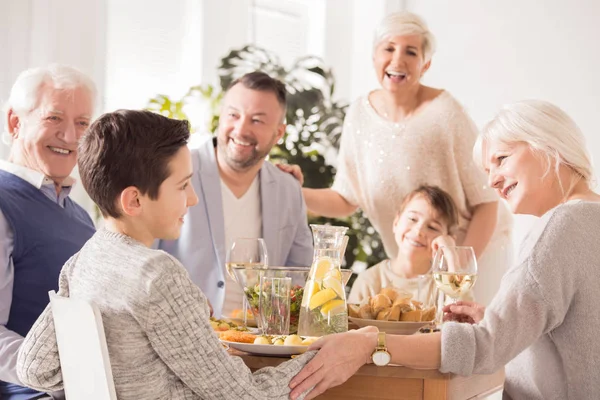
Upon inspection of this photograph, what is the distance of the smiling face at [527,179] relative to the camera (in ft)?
6.36

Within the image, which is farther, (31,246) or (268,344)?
(31,246)

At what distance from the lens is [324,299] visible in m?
1.86

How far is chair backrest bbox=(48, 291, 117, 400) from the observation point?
1.42 m

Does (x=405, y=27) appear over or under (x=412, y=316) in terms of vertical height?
over

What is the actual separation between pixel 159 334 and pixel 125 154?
0.36m

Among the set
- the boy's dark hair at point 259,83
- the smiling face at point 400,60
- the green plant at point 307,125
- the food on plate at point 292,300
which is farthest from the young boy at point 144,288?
Result: the green plant at point 307,125

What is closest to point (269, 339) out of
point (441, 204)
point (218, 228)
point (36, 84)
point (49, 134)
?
point (49, 134)

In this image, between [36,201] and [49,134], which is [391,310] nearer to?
[36,201]

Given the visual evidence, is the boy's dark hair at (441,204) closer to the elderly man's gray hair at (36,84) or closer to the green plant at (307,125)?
the elderly man's gray hair at (36,84)

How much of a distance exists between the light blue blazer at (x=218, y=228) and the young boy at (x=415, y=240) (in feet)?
0.91

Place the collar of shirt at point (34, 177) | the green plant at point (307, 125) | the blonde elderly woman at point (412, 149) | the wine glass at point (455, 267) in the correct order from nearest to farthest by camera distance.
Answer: the wine glass at point (455, 267), the collar of shirt at point (34, 177), the blonde elderly woman at point (412, 149), the green plant at point (307, 125)

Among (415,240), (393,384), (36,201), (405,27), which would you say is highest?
(405,27)

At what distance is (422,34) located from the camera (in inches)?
141

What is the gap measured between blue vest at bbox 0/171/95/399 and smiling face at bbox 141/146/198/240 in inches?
26.1
